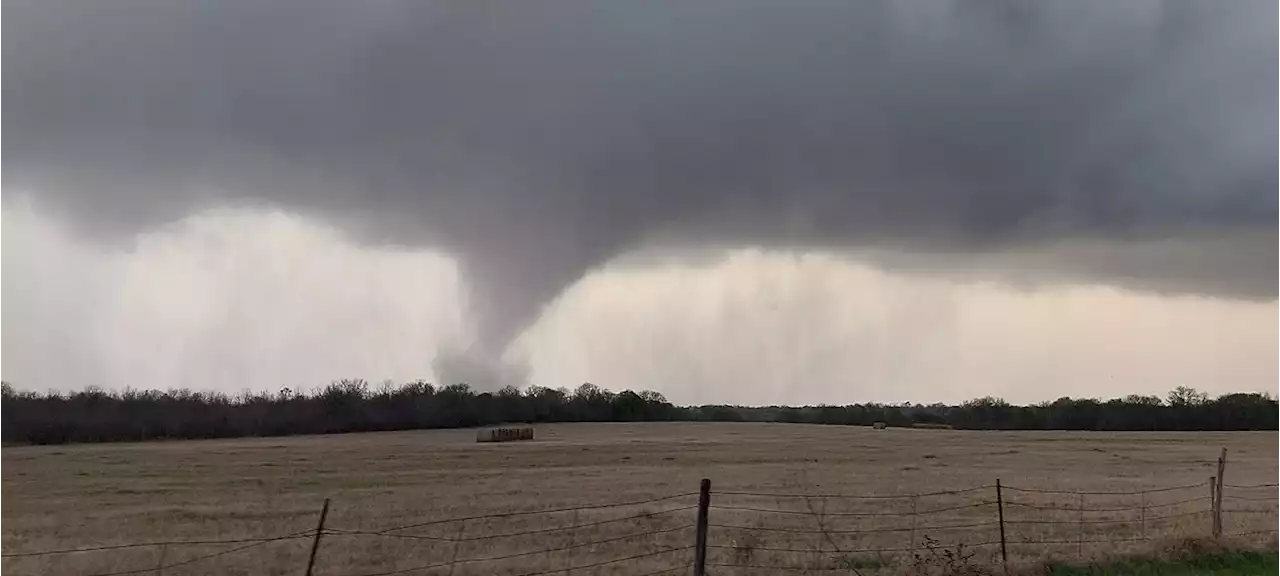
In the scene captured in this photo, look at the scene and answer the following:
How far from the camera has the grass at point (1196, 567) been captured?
15.1 m

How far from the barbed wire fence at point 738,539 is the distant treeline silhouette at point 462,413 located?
312 feet

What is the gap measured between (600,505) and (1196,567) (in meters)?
12.8

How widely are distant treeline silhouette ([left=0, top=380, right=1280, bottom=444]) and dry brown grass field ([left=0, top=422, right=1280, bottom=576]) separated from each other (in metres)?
52.8

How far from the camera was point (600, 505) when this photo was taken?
24922 mm

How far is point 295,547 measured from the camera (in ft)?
68.1

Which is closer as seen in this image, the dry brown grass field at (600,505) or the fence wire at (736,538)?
the fence wire at (736,538)

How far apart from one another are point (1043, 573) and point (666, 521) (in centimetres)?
1052

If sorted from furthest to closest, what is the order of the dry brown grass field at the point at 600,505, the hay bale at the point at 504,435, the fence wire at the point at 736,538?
the hay bale at the point at 504,435
the dry brown grass field at the point at 600,505
the fence wire at the point at 736,538

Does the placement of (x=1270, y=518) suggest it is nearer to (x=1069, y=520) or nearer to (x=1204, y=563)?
(x=1069, y=520)

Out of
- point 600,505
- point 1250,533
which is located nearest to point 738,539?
point 600,505

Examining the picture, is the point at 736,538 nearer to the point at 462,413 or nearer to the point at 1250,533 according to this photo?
the point at 1250,533

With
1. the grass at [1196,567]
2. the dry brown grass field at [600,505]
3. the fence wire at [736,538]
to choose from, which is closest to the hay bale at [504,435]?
the dry brown grass field at [600,505]

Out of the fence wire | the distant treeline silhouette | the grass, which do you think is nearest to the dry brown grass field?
the fence wire

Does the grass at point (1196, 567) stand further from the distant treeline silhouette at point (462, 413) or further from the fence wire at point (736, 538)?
the distant treeline silhouette at point (462, 413)
